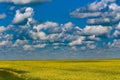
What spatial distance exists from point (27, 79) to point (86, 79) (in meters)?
8.98

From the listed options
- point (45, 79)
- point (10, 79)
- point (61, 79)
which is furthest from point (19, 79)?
point (61, 79)

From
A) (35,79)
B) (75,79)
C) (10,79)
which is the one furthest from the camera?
(10,79)

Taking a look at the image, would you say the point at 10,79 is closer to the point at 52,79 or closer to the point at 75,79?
the point at 52,79

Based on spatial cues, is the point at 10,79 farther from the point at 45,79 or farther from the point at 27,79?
the point at 45,79

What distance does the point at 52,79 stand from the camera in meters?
39.2

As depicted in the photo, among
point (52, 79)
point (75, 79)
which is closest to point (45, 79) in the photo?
point (52, 79)

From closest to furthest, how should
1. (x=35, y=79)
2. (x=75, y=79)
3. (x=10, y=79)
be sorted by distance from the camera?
(x=75, y=79)
(x=35, y=79)
(x=10, y=79)

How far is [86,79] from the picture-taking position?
37.8 meters

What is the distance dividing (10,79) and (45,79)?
6.90m

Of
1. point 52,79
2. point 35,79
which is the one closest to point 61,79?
point 52,79

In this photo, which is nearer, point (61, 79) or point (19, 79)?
point (61, 79)

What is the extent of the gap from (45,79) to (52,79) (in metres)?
1.14

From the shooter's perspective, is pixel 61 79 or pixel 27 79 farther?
pixel 27 79

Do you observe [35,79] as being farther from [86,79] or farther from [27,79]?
[86,79]
